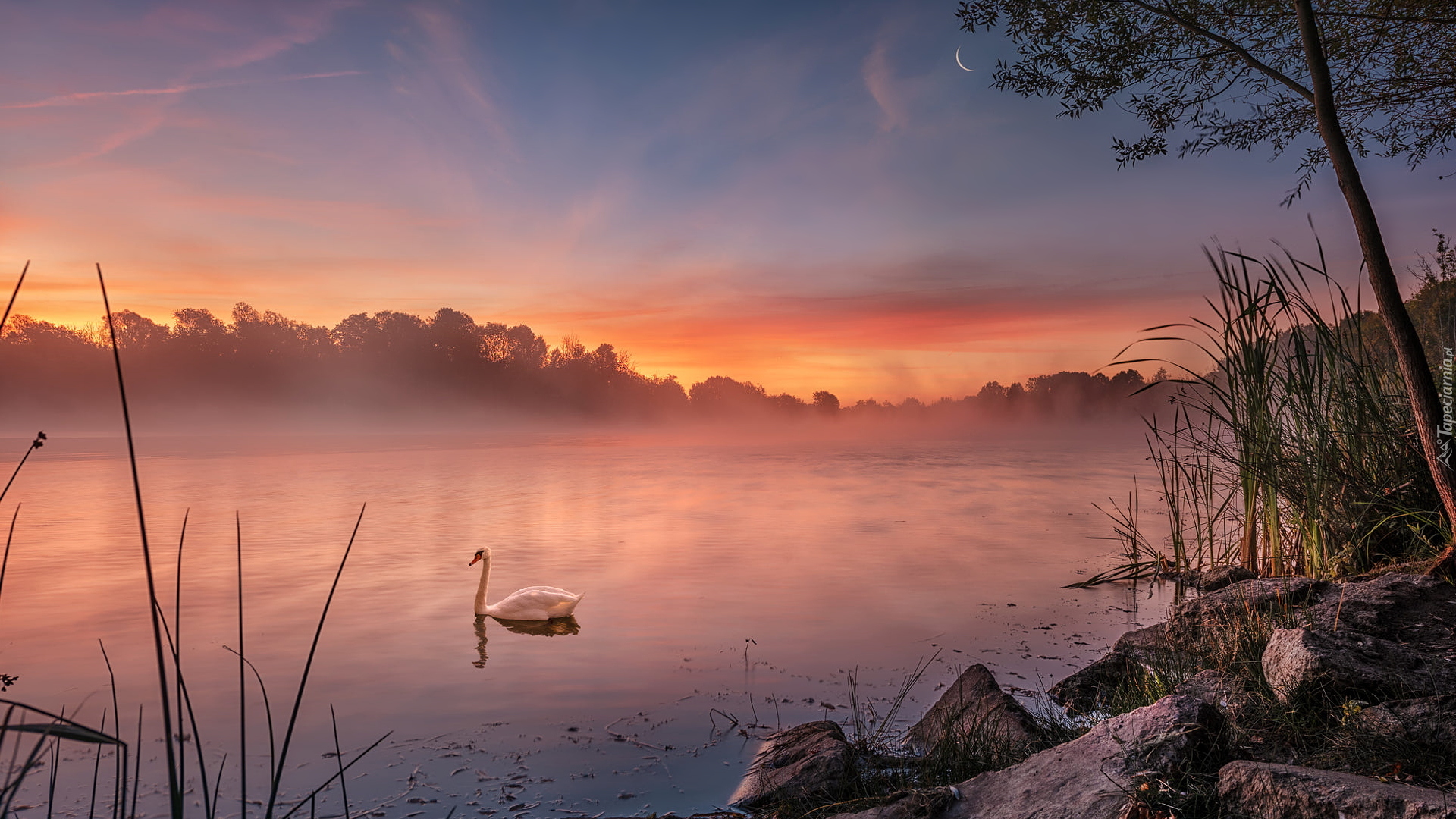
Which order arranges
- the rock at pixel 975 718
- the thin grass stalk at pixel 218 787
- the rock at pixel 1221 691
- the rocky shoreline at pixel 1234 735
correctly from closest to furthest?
the thin grass stalk at pixel 218 787 → the rocky shoreline at pixel 1234 735 → the rock at pixel 1221 691 → the rock at pixel 975 718

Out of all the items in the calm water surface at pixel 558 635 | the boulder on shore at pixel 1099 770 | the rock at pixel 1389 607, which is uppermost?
the rock at pixel 1389 607

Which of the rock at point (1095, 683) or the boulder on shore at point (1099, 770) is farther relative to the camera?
the rock at point (1095, 683)

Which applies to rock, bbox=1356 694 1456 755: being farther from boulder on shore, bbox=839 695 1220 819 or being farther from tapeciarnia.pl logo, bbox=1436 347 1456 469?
tapeciarnia.pl logo, bbox=1436 347 1456 469

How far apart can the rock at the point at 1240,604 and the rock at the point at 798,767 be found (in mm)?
2463

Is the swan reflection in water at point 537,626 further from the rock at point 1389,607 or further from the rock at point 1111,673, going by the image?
the rock at point 1389,607

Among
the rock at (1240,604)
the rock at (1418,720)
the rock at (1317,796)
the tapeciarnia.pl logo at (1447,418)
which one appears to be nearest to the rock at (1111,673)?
the rock at (1240,604)

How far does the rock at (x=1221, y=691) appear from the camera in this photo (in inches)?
147

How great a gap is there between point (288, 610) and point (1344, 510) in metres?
11.4

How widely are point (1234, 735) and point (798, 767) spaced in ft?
7.45

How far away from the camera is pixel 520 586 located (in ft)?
37.9

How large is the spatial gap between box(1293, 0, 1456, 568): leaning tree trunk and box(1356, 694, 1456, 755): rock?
8.78ft

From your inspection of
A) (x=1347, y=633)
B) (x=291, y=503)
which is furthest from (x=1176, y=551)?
(x=291, y=503)

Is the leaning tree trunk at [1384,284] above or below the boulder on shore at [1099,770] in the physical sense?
above

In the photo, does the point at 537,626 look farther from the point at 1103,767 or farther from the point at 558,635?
the point at 1103,767
